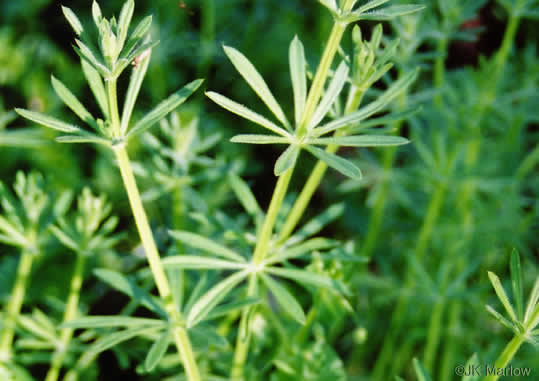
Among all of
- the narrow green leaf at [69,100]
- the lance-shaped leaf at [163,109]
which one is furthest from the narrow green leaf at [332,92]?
the narrow green leaf at [69,100]

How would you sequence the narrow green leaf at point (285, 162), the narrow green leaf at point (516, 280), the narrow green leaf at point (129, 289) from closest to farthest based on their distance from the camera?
1. the narrow green leaf at point (285, 162)
2. the narrow green leaf at point (516, 280)
3. the narrow green leaf at point (129, 289)

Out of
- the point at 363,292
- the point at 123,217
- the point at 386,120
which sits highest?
the point at 386,120

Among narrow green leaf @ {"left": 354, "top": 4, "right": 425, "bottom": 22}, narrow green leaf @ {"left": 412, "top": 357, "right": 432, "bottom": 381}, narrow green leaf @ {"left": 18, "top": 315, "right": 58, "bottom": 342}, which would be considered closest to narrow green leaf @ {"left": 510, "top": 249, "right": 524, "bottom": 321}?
narrow green leaf @ {"left": 412, "top": 357, "right": 432, "bottom": 381}

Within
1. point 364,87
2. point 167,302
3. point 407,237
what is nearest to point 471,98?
point 407,237

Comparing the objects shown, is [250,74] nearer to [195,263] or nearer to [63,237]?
[195,263]

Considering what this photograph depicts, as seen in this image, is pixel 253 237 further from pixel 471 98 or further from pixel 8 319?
pixel 471 98

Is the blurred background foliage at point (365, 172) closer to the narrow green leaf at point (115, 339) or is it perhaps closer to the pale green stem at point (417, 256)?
the pale green stem at point (417, 256)

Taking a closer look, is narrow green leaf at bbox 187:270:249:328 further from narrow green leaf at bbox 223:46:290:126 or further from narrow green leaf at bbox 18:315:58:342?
narrow green leaf at bbox 18:315:58:342

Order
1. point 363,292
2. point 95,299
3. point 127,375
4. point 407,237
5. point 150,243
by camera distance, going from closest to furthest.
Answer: point 150,243
point 127,375
point 95,299
point 363,292
point 407,237
